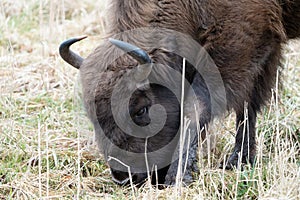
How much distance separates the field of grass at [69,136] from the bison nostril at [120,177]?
75 millimetres

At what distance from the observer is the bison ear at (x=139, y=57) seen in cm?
541

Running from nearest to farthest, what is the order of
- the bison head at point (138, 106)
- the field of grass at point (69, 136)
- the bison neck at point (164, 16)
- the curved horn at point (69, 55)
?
the field of grass at point (69, 136) → the bison head at point (138, 106) → the bison neck at point (164, 16) → the curved horn at point (69, 55)

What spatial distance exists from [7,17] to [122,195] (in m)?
5.70

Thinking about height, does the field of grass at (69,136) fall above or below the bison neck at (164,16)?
below

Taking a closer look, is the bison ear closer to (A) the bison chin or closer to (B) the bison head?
(B) the bison head

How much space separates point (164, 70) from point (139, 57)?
372 mm

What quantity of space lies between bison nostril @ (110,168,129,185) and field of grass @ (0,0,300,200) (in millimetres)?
75

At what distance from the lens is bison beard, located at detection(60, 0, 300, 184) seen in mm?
5637

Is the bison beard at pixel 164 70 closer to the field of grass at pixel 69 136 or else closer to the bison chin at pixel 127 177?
the bison chin at pixel 127 177

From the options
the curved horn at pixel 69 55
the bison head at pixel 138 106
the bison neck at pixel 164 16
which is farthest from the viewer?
the curved horn at pixel 69 55

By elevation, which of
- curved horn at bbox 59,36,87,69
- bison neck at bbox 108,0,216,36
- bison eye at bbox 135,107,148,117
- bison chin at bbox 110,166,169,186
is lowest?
bison chin at bbox 110,166,169,186

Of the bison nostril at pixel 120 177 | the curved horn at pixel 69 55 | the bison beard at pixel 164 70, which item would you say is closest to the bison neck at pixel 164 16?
the bison beard at pixel 164 70

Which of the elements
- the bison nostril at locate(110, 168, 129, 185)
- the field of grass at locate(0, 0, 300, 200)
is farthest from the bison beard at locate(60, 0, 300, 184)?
the field of grass at locate(0, 0, 300, 200)

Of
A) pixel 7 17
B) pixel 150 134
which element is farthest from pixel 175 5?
pixel 7 17
